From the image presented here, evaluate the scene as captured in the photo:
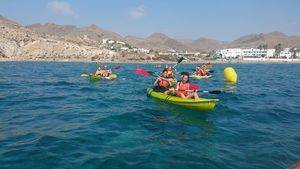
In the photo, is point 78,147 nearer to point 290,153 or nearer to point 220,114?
point 290,153

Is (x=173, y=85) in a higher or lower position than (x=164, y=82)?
lower

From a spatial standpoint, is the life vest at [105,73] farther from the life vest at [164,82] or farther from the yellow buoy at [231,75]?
the life vest at [164,82]

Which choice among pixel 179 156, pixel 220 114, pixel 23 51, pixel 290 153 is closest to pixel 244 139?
pixel 290 153

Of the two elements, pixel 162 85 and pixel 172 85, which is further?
pixel 172 85

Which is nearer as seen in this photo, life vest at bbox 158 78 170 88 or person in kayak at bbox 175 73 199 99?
person in kayak at bbox 175 73 199 99

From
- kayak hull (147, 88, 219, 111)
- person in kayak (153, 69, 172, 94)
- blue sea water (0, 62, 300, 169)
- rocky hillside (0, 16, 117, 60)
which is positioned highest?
rocky hillside (0, 16, 117, 60)

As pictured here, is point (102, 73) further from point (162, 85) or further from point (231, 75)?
point (162, 85)

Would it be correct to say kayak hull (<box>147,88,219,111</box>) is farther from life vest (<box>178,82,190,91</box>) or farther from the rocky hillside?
the rocky hillside

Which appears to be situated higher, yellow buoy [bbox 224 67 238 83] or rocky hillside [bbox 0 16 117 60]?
rocky hillside [bbox 0 16 117 60]

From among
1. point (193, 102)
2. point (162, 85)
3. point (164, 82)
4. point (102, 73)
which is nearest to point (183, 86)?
point (193, 102)

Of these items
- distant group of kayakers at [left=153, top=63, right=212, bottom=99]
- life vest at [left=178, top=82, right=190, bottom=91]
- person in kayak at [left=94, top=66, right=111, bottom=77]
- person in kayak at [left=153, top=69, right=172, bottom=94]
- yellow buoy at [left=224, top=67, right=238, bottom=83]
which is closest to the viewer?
distant group of kayakers at [left=153, top=63, right=212, bottom=99]

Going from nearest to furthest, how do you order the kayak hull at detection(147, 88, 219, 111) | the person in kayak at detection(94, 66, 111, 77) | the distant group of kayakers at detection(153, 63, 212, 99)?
the kayak hull at detection(147, 88, 219, 111) → the distant group of kayakers at detection(153, 63, 212, 99) → the person in kayak at detection(94, 66, 111, 77)

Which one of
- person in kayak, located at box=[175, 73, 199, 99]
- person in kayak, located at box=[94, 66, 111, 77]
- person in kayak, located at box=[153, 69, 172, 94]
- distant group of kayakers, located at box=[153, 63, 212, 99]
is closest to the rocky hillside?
person in kayak, located at box=[94, 66, 111, 77]

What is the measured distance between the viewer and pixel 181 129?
13945 mm
